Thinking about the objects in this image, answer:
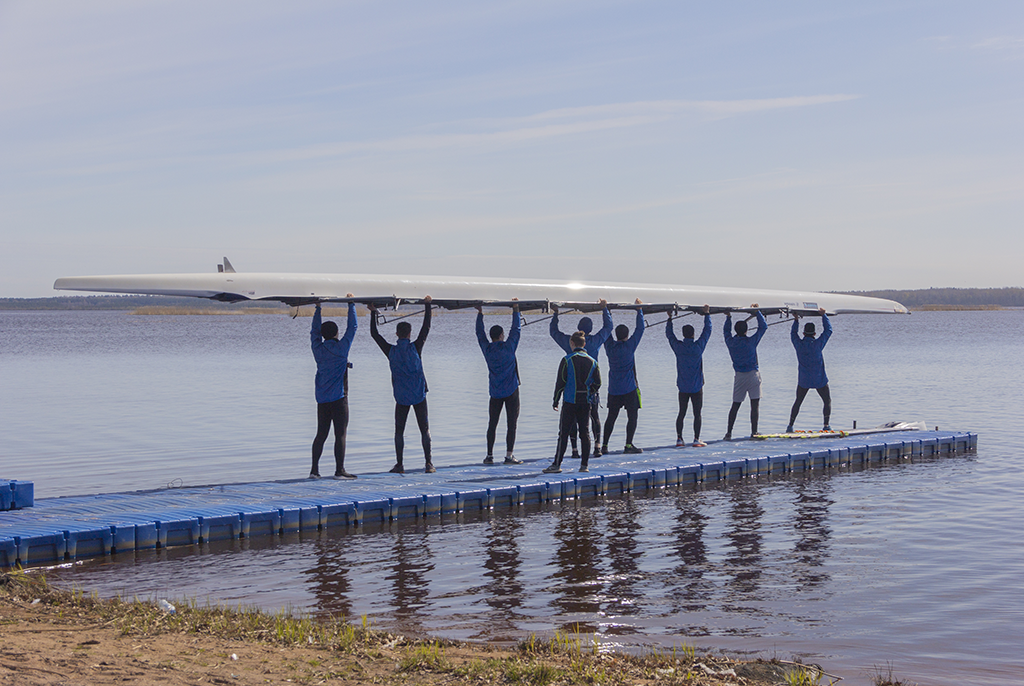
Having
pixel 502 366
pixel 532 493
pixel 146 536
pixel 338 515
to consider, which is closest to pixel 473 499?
pixel 532 493

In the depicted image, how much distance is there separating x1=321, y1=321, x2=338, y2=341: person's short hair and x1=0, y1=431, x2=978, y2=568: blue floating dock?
174cm

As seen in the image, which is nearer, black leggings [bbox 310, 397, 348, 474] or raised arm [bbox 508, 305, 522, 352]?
black leggings [bbox 310, 397, 348, 474]

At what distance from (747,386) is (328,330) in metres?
6.90

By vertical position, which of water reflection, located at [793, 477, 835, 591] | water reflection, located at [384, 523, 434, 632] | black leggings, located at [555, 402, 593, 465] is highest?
black leggings, located at [555, 402, 593, 465]

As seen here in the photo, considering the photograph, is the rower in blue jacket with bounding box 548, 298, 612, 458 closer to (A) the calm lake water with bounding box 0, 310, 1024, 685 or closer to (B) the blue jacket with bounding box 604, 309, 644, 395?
(B) the blue jacket with bounding box 604, 309, 644, 395

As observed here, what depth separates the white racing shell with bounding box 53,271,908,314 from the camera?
10203mm

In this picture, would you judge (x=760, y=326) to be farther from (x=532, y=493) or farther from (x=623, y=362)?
(x=532, y=493)

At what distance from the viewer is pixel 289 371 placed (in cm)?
3466

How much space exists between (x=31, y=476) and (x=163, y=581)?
7.28 meters

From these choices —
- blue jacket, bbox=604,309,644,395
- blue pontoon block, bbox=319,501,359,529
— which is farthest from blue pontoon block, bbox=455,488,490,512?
blue jacket, bbox=604,309,644,395

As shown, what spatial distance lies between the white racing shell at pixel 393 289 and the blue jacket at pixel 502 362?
0.57 metres

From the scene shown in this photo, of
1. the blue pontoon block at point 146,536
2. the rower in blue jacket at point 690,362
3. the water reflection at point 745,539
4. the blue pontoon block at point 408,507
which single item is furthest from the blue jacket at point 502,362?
the blue pontoon block at point 146,536

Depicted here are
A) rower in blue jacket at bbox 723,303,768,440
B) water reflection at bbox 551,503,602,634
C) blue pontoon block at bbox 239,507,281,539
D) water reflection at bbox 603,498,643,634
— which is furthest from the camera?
rower in blue jacket at bbox 723,303,768,440

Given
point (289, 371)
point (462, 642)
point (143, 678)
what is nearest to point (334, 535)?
point (462, 642)
